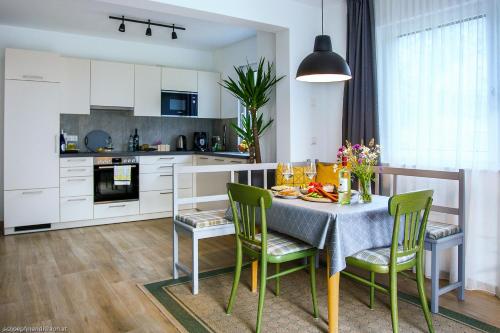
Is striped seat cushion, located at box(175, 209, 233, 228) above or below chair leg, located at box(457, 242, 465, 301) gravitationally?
above

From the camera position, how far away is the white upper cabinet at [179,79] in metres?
5.93

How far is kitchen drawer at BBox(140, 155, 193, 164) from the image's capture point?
5602 millimetres

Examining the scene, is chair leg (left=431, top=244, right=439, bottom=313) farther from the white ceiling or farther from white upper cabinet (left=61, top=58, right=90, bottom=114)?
white upper cabinet (left=61, top=58, right=90, bottom=114)

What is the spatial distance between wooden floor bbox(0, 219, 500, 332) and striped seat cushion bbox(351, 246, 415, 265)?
81cm

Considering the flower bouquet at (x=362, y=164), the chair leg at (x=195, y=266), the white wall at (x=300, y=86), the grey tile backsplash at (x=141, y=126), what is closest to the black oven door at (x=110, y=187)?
the grey tile backsplash at (x=141, y=126)

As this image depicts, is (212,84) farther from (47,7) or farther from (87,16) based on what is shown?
(47,7)

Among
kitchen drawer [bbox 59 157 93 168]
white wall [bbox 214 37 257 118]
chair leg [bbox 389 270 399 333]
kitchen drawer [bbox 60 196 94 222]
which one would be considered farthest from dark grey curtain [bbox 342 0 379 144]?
kitchen drawer [bbox 60 196 94 222]

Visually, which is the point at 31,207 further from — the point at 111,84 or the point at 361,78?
the point at 361,78

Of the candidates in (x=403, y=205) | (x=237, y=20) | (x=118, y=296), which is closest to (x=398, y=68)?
(x=237, y=20)

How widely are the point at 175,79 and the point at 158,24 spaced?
3.51 feet

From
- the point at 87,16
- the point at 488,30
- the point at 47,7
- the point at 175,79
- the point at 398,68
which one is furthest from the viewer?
the point at 175,79

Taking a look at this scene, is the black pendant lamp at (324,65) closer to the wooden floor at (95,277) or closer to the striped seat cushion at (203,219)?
the striped seat cushion at (203,219)

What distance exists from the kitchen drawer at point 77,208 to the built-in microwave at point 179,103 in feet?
5.44

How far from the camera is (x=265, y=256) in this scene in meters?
2.36
